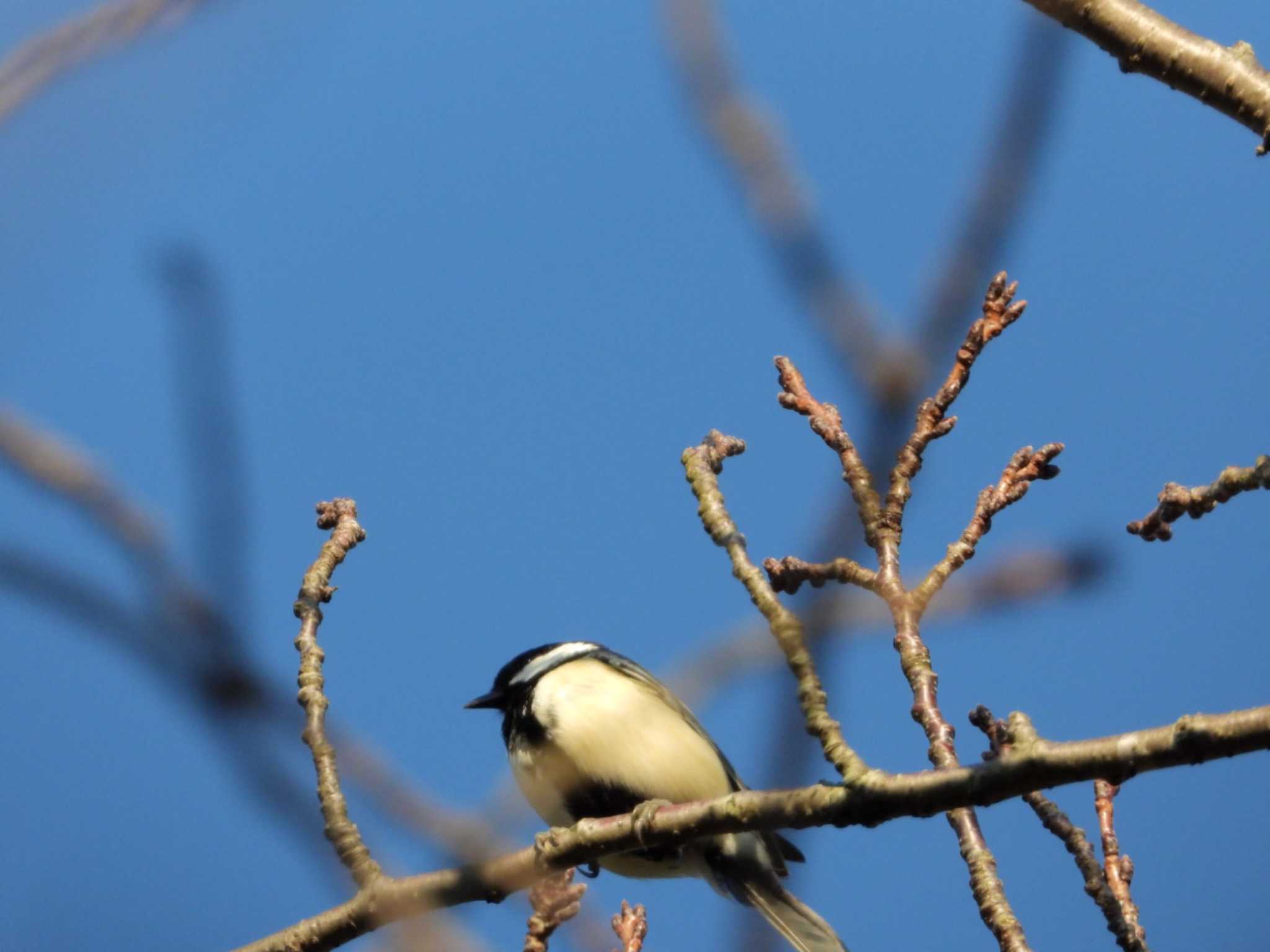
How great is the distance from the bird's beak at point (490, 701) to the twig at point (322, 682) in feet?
6.39

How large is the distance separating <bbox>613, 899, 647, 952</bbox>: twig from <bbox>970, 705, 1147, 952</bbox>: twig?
0.84 meters

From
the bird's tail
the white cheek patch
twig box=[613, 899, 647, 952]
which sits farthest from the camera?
the white cheek patch

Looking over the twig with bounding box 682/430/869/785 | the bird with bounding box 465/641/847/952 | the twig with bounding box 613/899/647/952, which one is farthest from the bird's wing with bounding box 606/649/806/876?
the twig with bounding box 682/430/869/785

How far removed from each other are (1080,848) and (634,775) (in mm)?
1569

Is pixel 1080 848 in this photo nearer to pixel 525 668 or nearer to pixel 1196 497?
pixel 1196 497

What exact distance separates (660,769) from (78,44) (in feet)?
10.0

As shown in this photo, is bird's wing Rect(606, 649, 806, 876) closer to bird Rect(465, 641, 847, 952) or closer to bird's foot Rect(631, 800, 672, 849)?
bird Rect(465, 641, 847, 952)

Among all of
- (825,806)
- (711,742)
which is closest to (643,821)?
(825,806)

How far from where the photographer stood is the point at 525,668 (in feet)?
16.3

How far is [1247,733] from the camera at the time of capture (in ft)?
5.61

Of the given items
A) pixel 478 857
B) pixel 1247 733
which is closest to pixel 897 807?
pixel 1247 733

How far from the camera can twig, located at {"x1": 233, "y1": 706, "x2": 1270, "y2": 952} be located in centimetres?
175

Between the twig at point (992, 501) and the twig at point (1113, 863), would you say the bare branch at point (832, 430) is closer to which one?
the twig at point (992, 501)

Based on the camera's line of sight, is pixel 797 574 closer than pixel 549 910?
No
